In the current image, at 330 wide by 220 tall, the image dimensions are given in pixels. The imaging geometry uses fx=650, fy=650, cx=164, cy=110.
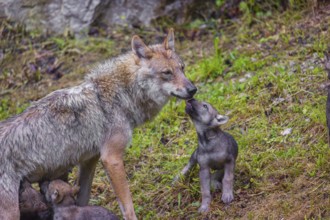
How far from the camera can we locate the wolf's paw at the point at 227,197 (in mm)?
7465

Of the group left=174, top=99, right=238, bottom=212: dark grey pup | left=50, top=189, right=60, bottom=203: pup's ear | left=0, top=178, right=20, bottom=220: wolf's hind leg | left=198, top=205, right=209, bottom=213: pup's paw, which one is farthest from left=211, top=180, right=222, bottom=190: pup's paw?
left=0, top=178, right=20, bottom=220: wolf's hind leg

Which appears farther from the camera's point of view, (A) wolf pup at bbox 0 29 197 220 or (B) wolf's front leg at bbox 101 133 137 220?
(B) wolf's front leg at bbox 101 133 137 220

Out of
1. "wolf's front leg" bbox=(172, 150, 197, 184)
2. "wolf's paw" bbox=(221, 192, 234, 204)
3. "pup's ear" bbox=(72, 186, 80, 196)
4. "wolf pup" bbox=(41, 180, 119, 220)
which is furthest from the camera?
"wolf's front leg" bbox=(172, 150, 197, 184)

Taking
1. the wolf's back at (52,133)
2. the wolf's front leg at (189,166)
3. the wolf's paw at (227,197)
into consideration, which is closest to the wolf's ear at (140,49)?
the wolf's back at (52,133)

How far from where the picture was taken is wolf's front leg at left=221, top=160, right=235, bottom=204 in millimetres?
A: 7496

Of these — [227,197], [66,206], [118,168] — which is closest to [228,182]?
[227,197]

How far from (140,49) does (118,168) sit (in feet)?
4.87

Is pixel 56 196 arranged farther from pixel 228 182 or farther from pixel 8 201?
pixel 228 182

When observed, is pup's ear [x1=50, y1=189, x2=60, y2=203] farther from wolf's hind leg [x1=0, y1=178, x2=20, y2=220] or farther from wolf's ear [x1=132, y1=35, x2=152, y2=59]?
wolf's ear [x1=132, y1=35, x2=152, y2=59]

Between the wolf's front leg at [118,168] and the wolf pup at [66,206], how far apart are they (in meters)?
0.42

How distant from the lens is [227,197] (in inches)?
294

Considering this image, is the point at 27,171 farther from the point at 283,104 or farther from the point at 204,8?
the point at 204,8

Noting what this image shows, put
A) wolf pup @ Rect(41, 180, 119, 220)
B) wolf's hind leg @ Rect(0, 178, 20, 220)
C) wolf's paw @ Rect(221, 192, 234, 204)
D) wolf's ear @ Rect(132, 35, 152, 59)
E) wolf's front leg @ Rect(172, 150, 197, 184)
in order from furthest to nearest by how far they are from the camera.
Answer: 1. wolf's front leg @ Rect(172, 150, 197, 184)
2. wolf's ear @ Rect(132, 35, 152, 59)
3. wolf's paw @ Rect(221, 192, 234, 204)
4. wolf pup @ Rect(41, 180, 119, 220)
5. wolf's hind leg @ Rect(0, 178, 20, 220)

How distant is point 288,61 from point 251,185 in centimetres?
316
